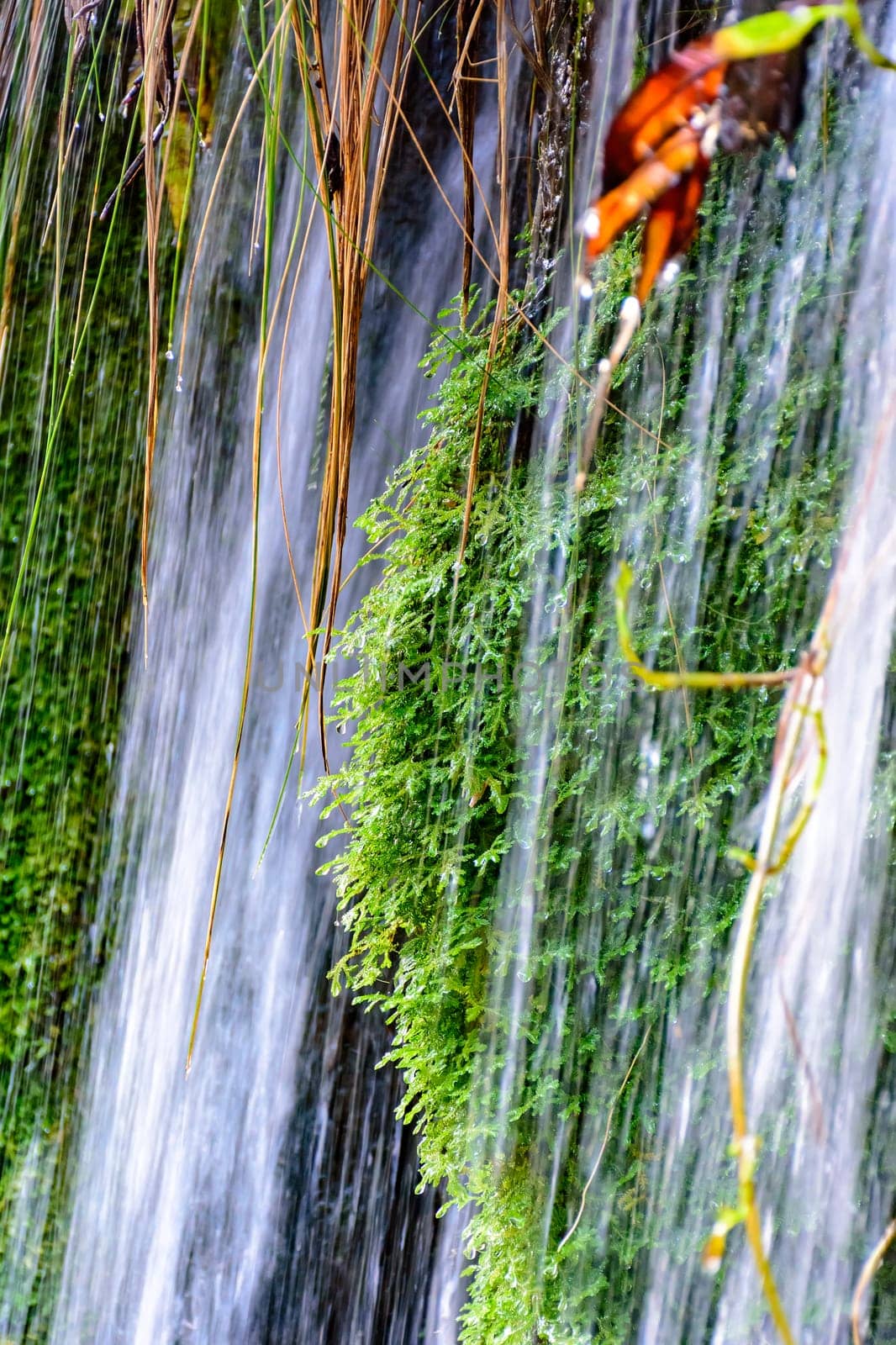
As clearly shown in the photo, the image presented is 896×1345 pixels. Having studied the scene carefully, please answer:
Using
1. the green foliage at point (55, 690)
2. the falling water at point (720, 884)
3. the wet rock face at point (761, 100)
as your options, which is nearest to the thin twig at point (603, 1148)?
the falling water at point (720, 884)

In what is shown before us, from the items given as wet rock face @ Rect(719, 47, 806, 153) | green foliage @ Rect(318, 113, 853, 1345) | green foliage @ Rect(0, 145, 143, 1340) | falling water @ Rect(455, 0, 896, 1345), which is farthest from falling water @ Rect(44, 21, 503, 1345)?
wet rock face @ Rect(719, 47, 806, 153)

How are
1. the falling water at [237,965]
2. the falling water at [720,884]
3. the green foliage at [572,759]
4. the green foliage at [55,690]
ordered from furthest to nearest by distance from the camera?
1. the green foliage at [55,690]
2. the falling water at [237,965]
3. the green foliage at [572,759]
4. the falling water at [720,884]

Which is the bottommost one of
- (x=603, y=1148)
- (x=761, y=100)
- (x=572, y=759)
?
(x=603, y=1148)

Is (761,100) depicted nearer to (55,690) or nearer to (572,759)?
(572,759)

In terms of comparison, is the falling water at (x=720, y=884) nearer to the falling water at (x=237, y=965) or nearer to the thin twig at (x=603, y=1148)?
the thin twig at (x=603, y=1148)

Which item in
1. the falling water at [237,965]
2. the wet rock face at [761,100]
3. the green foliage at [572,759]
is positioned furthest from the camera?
the falling water at [237,965]

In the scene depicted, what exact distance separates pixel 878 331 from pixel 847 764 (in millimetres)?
443

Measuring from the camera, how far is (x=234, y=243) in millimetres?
2449

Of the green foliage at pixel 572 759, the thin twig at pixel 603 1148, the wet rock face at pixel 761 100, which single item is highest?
the wet rock face at pixel 761 100

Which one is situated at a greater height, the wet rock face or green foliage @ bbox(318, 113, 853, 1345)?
the wet rock face

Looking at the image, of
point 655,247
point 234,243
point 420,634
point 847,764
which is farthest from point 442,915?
point 234,243

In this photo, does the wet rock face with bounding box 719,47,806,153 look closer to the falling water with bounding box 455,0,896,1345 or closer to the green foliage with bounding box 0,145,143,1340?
the falling water with bounding box 455,0,896,1345

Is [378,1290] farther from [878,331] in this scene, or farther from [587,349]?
[878,331]

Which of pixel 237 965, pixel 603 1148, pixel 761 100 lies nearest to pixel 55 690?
pixel 237 965
